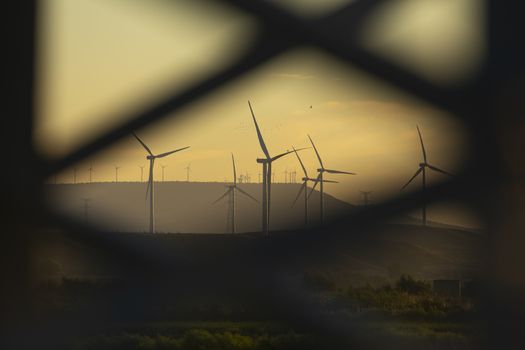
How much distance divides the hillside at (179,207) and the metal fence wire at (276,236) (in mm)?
32

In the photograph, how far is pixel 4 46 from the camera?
1.56 meters

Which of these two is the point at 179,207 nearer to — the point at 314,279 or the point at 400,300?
the point at 400,300

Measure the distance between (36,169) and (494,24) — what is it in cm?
75

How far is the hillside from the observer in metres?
1.57

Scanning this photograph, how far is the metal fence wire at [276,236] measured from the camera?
4.90 ft

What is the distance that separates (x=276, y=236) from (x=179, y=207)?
15390 centimetres

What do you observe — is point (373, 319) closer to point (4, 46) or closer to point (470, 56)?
point (470, 56)

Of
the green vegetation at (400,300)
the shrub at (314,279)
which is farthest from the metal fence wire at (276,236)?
the green vegetation at (400,300)

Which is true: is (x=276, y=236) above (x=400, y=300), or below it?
above

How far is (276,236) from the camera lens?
1.50m

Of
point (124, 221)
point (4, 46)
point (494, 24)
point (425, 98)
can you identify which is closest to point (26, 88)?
point (4, 46)

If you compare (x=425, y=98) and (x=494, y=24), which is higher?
(x=494, y=24)

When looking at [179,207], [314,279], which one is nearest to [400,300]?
[314,279]

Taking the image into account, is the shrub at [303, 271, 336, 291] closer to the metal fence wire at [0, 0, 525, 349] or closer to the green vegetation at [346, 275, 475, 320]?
the metal fence wire at [0, 0, 525, 349]
